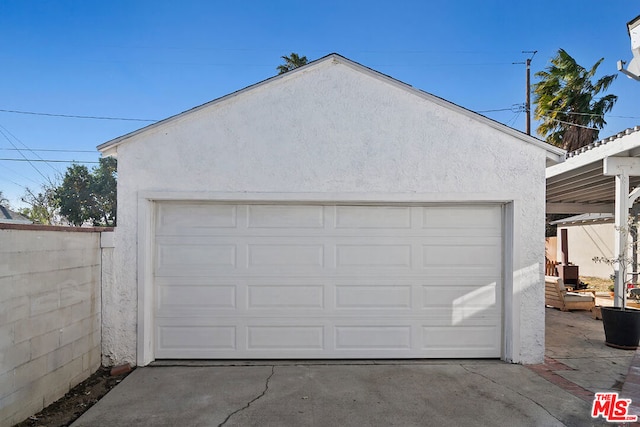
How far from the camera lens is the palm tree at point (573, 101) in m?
16.0

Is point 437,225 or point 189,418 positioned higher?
point 437,225

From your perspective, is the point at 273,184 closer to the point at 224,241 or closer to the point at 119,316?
the point at 224,241

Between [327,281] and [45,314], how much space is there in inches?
127

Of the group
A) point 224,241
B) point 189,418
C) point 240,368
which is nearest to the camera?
point 189,418

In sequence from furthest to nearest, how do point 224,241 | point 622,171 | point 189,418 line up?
1. point 622,171
2. point 224,241
3. point 189,418

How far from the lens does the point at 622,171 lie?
7125mm

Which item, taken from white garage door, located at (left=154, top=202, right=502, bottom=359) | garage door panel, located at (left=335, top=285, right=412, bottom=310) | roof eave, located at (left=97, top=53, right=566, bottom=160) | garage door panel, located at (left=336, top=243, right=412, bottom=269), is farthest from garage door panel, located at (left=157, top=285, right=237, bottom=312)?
roof eave, located at (left=97, top=53, right=566, bottom=160)

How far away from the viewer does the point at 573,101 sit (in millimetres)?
16219

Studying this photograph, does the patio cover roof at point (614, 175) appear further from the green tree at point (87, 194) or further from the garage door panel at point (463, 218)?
the green tree at point (87, 194)

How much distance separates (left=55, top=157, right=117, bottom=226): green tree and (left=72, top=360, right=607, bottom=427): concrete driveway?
1097 inches

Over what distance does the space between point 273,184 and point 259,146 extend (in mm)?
543

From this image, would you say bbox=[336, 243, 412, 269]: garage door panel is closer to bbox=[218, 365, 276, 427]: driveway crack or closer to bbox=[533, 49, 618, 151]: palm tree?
bbox=[218, 365, 276, 427]: driveway crack

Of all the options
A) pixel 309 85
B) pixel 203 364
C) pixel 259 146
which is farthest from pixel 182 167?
pixel 203 364

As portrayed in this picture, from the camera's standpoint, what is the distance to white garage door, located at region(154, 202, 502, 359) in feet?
17.0
